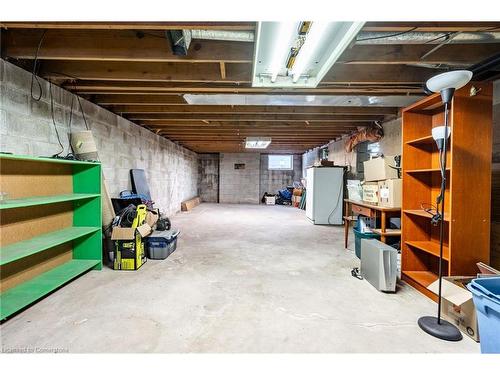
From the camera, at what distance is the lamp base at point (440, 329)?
1.60m

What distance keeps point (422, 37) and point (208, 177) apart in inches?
369

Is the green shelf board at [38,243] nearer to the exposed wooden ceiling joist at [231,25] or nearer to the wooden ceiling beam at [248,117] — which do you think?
the exposed wooden ceiling joist at [231,25]

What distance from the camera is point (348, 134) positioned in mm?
5684

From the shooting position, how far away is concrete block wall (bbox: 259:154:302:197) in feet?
35.1

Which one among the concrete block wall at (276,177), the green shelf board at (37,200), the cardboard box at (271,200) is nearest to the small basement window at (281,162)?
the concrete block wall at (276,177)

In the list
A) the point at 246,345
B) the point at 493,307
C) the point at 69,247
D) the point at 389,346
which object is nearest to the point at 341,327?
the point at 389,346

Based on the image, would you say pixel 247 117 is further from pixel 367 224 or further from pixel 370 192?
pixel 367 224

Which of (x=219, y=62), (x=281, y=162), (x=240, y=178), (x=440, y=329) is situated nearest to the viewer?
(x=440, y=329)

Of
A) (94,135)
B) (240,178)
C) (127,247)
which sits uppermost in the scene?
(94,135)

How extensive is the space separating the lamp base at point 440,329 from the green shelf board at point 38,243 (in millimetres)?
2933

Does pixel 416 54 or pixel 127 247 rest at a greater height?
pixel 416 54

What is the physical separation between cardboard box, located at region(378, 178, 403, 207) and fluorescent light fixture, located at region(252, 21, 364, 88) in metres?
1.63

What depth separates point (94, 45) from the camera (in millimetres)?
2078

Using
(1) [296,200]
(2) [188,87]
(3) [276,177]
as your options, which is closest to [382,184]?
(2) [188,87]
